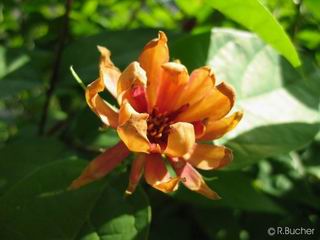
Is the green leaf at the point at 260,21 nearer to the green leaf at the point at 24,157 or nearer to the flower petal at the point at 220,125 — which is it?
the flower petal at the point at 220,125

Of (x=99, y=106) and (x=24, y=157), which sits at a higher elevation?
(x=99, y=106)

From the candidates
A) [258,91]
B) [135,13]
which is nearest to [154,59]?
[258,91]

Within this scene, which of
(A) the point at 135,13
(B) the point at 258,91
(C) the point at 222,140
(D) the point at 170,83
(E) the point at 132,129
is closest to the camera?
(E) the point at 132,129

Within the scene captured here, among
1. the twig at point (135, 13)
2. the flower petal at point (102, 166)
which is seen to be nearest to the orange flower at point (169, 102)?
the flower petal at point (102, 166)

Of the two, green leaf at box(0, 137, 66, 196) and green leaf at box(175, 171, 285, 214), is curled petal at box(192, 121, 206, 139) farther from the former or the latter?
green leaf at box(0, 137, 66, 196)

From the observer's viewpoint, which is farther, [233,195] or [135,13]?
[135,13]

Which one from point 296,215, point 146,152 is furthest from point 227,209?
point 146,152

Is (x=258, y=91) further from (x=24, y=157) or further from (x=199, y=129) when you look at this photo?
(x=24, y=157)
